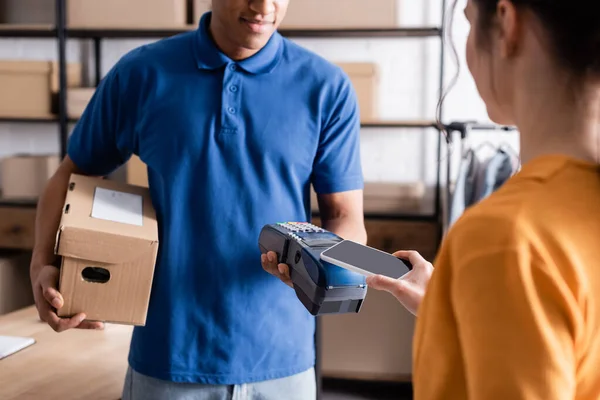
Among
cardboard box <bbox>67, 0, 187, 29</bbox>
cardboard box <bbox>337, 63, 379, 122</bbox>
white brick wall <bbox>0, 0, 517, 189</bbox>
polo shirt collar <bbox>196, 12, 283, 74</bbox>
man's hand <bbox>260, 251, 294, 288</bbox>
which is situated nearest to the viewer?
man's hand <bbox>260, 251, 294, 288</bbox>

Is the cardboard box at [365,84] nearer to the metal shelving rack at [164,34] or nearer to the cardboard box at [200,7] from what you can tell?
the metal shelving rack at [164,34]

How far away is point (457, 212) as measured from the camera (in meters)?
2.72

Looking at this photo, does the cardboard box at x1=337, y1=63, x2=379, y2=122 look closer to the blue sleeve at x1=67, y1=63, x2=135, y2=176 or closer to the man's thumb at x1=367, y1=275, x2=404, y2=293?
the blue sleeve at x1=67, y1=63, x2=135, y2=176

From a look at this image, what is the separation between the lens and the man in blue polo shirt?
1.24m

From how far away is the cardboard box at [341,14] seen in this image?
3.07m

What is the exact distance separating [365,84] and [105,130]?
1.91 m

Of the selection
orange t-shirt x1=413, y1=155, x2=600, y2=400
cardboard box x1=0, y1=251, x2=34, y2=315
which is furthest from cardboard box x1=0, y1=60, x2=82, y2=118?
orange t-shirt x1=413, y1=155, x2=600, y2=400

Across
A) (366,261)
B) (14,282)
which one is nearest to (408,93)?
(14,282)

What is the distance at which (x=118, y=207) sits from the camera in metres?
1.28

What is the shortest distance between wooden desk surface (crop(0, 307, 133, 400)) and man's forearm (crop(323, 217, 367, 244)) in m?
0.57

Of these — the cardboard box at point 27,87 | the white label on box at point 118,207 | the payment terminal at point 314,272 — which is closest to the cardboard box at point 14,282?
the cardboard box at point 27,87

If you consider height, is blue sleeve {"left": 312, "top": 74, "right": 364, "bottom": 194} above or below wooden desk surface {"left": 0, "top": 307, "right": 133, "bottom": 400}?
above

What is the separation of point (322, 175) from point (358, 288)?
11.9 inches

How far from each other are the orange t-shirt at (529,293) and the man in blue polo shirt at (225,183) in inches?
29.0
